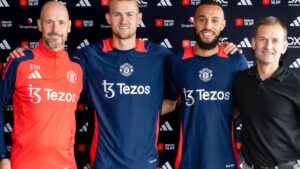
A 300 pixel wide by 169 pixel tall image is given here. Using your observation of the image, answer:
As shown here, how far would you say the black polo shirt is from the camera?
1.84 meters

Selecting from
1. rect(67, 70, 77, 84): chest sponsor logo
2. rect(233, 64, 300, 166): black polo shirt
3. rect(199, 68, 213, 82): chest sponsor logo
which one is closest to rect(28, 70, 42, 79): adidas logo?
rect(67, 70, 77, 84): chest sponsor logo

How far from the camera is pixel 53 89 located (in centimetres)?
203

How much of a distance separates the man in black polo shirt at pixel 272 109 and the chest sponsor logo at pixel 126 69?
2.21ft

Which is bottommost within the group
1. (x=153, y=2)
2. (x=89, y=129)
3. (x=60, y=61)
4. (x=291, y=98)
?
(x=89, y=129)

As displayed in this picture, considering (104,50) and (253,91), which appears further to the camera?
(104,50)

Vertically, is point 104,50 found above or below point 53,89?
above

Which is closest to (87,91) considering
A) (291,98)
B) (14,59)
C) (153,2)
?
(14,59)

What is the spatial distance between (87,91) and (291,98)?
1.13 metres

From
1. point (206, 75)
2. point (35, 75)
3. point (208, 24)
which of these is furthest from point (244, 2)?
point (35, 75)

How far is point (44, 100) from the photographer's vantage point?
6.52 ft

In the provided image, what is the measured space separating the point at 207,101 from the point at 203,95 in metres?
0.04

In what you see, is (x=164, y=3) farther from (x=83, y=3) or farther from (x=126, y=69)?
(x=126, y=69)

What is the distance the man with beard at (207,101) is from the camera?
2084mm

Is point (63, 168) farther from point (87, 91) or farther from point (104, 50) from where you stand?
point (104, 50)
